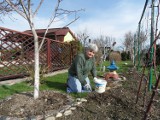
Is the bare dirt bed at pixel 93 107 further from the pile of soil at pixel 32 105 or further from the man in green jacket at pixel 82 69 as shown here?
the man in green jacket at pixel 82 69

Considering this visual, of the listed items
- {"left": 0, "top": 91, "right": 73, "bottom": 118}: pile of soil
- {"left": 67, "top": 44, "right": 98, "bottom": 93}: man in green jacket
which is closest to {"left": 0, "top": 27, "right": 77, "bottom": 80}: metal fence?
{"left": 67, "top": 44, "right": 98, "bottom": 93}: man in green jacket

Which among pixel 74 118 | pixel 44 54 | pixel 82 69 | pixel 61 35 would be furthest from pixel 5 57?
pixel 61 35

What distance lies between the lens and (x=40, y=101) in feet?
11.2

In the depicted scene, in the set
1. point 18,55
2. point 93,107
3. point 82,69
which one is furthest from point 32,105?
point 18,55

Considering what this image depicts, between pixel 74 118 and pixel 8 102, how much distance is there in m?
1.26

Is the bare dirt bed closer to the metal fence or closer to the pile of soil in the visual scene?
the pile of soil

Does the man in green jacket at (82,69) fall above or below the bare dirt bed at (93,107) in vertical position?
above

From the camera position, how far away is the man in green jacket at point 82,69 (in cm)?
429

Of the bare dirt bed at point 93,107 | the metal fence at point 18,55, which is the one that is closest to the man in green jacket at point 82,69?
the bare dirt bed at point 93,107

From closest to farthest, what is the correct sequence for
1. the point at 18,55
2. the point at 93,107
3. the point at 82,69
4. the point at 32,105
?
the point at 93,107 → the point at 32,105 → the point at 82,69 → the point at 18,55

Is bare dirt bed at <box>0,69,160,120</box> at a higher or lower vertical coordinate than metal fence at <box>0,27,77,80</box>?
lower

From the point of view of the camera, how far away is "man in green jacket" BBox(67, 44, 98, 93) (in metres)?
4.29

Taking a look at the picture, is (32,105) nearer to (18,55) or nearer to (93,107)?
(93,107)

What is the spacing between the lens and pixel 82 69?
4.46 meters
